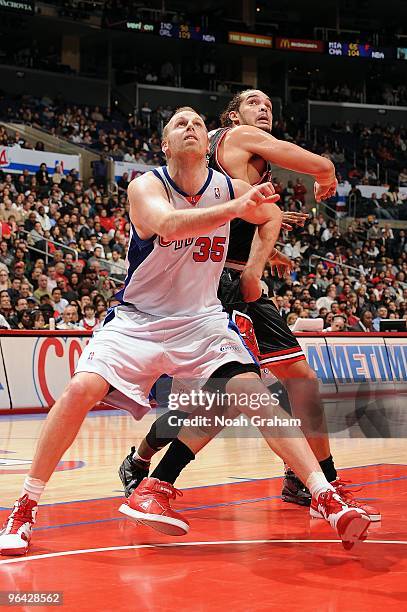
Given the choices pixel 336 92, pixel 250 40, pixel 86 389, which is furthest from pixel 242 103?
pixel 336 92

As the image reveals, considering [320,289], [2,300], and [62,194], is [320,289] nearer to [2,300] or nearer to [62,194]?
[62,194]

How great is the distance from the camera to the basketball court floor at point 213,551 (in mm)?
3170

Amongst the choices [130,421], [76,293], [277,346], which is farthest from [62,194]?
[277,346]

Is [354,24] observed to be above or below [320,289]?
above

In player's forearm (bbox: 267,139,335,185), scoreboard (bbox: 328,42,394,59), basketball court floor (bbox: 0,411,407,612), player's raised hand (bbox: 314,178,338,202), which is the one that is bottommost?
basketball court floor (bbox: 0,411,407,612)

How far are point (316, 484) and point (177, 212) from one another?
4.52 ft

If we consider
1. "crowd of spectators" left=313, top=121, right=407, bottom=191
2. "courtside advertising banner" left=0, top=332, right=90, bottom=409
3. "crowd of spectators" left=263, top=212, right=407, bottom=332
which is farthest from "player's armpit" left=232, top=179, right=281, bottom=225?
"crowd of spectators" left=313, top=121, right=407, bottom=191

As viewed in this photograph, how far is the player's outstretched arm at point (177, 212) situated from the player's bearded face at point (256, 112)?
120 centimetres

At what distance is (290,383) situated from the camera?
513 centimetres

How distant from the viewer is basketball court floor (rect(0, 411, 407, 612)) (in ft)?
10.4

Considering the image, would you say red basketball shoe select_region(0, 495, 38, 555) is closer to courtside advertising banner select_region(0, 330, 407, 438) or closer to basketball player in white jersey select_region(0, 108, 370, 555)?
basketball player in white jersey select_region(0, 108, 370, 555)

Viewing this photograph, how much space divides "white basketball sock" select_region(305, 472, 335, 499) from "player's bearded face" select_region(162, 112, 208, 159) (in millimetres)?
1613

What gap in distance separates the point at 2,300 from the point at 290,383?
341 inches

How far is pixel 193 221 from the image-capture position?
11.9ft
